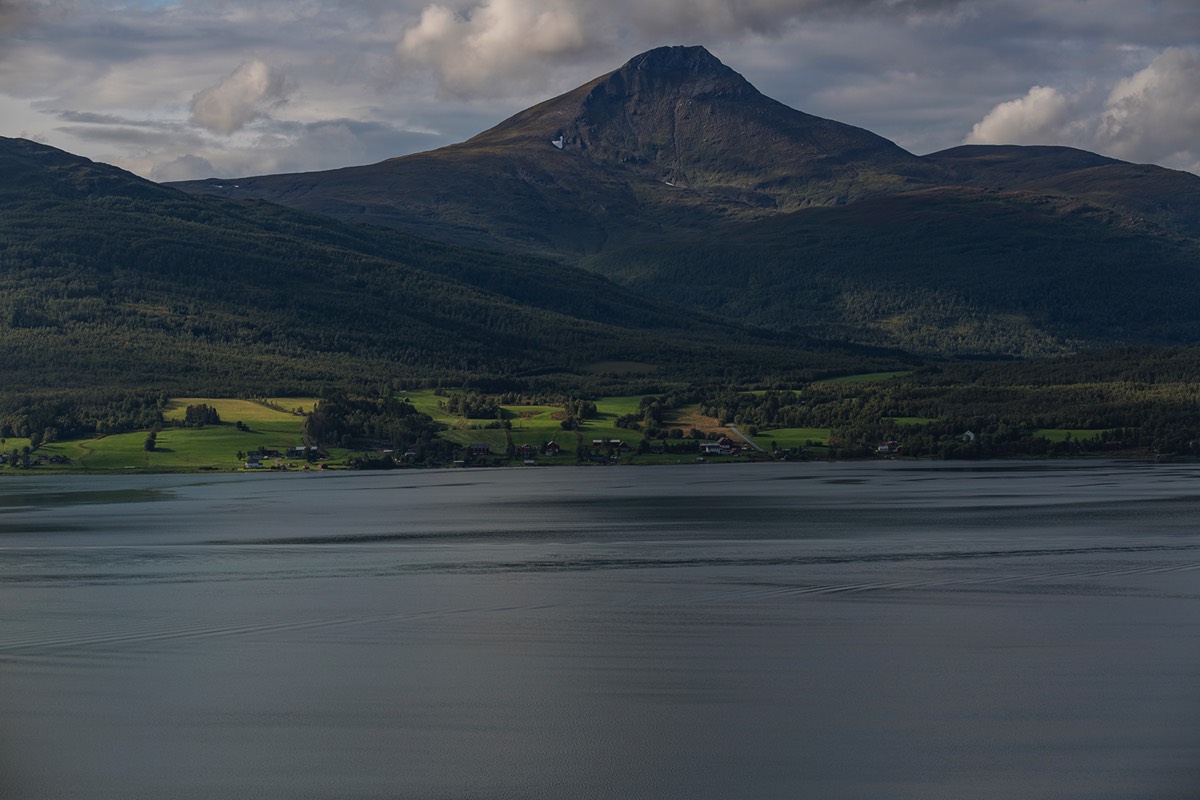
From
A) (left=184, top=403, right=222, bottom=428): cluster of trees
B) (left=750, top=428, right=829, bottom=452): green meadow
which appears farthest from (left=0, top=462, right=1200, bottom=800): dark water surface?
(left=184, top=403, right=222, bottom=428): cluster of trees

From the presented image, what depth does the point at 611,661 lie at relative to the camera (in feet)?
123

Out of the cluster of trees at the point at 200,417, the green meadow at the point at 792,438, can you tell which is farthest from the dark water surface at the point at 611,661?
the cluster of trees at the point at 200,417

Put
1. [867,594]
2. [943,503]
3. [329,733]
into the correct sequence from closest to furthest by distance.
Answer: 1. [329,733]
2. [867,594]
3. [943,503]

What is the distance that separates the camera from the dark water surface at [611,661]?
28.3 m

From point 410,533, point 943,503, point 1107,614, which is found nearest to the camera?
point 1107,614

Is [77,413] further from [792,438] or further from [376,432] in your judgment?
[792,438]

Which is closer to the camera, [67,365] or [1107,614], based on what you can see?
[1107,614]

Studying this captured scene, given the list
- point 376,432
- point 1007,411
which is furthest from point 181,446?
point 1007,411

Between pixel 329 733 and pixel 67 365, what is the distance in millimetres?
180606

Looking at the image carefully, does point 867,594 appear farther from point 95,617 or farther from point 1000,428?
point 1000,428

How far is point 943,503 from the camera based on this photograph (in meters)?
88.5

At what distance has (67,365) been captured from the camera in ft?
652

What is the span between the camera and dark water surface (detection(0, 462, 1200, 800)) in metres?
28.3

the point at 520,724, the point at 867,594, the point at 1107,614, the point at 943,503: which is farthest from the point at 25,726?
the point at 943,503
